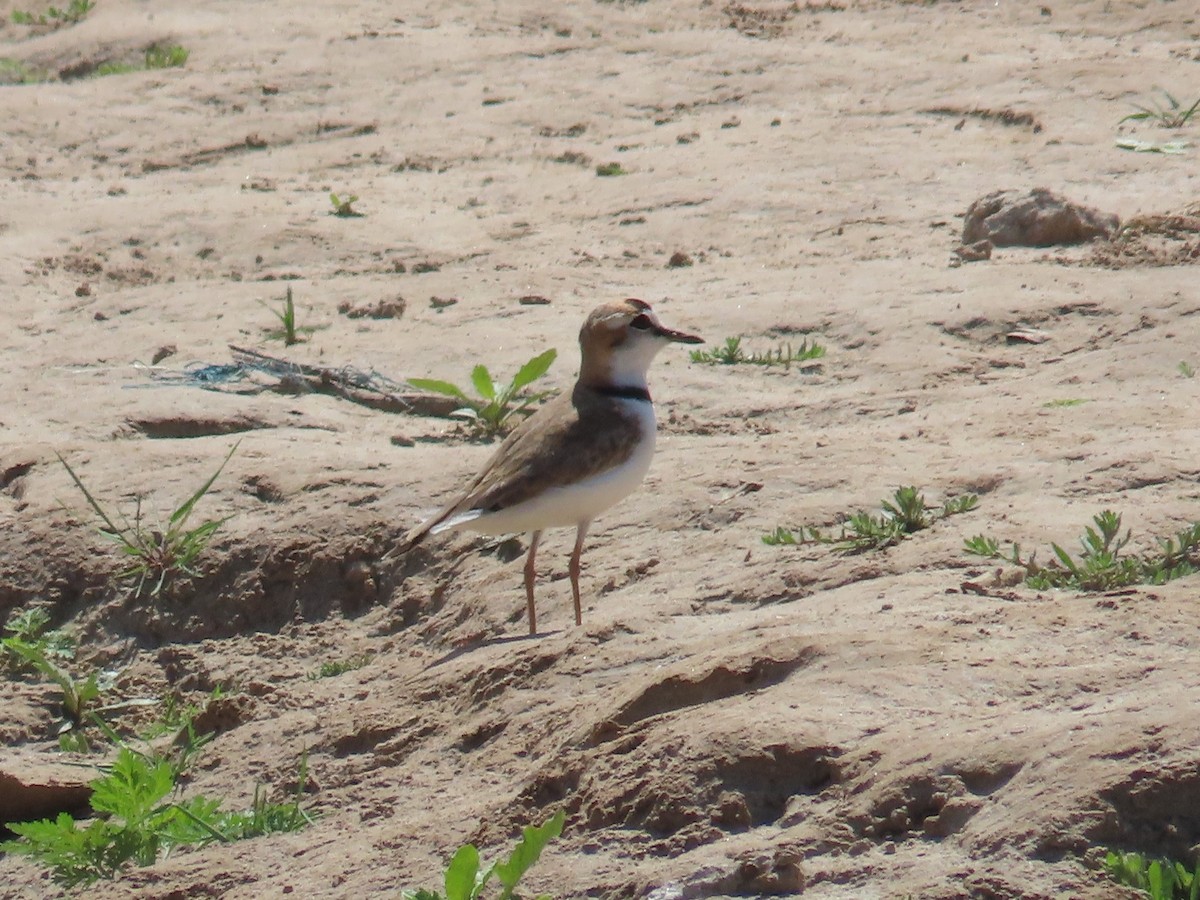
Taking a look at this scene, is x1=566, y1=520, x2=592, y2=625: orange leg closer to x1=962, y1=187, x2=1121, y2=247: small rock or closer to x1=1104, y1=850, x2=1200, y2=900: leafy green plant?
x1=1104, y1=850, x2=1200, y2=900: leafy green plant

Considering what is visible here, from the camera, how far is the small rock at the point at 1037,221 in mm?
8344

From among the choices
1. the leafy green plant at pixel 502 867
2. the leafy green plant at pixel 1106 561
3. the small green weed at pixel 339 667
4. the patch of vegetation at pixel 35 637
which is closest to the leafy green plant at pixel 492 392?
the small green weed at pixel 339 667

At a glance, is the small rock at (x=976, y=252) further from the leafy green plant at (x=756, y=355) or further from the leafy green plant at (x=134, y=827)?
the leafy green plant at (x=134, y=827)

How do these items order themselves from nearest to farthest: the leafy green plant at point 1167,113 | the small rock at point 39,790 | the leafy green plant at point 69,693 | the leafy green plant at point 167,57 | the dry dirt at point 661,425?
the dry dirt at point 661,425, the small rock at point 39,790, the leafy green plant at point 69,693, the leafy green plant at point 1167,113, the leafy green plant at point 167,57

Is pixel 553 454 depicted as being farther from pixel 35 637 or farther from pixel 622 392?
pixel 35 637

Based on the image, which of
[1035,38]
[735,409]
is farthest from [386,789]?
[1035,38]

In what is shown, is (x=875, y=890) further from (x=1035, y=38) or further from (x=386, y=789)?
(x=1035, y=38)

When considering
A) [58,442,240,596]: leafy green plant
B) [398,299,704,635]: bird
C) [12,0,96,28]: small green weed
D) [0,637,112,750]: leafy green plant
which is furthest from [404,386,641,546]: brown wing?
[12,0,96,28]: small green weed

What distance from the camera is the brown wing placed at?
18.7 feet

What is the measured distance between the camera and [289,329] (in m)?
8.38

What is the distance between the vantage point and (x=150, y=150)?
11.7 metres

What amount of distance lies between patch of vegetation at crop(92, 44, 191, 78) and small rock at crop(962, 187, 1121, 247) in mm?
7237

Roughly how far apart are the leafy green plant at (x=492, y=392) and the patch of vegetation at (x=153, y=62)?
685 centimetres

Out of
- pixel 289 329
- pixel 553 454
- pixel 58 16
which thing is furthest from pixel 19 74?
pixel 553 454
